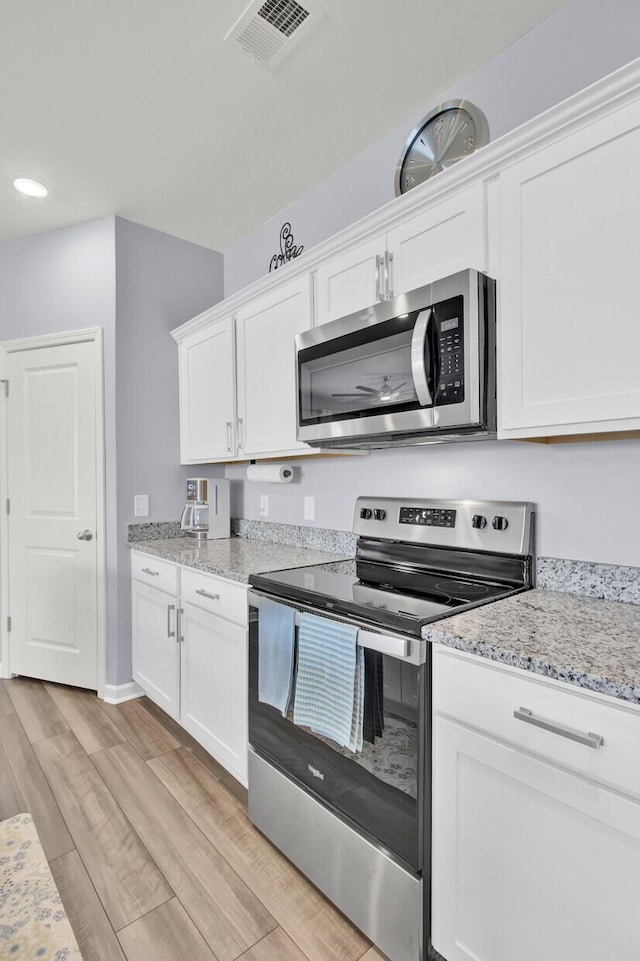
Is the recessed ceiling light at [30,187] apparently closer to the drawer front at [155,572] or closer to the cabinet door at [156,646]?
the drawer front at [155,572]

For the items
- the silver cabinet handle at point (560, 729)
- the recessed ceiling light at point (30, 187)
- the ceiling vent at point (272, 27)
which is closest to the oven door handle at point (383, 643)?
the silver cabinet handle at point (560, 729)

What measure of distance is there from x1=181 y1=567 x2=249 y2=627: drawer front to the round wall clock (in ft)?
5.34

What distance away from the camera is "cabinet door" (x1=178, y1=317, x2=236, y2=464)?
8.40 feet

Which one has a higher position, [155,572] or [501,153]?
[501,153]

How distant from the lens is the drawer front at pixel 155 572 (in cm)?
232

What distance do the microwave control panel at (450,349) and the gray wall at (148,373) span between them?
2029 millimetres

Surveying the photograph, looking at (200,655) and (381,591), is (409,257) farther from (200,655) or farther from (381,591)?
(200,655)

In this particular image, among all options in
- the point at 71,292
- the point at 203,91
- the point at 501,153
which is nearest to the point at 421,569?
the point at 501,153

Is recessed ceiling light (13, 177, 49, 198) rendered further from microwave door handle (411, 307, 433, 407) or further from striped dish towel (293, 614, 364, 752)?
striped dish towel (293, 614, 364, 752)

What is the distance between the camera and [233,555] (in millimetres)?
2273

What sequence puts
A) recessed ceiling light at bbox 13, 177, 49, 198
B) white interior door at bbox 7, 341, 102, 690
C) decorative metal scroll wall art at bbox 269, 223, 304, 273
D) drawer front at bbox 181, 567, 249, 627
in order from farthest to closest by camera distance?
white interior door at bbox 7, 341, 102, 690
decorative metal scroll wall art at bbox 269, 223, 304, 273
recessed ceiling light at bbox 13, 177, 49, 198
drawer front at bbox 181, 567, 249, 627

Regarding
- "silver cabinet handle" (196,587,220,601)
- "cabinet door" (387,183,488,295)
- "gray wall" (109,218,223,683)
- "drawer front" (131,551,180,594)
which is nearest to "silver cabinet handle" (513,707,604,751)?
"cabinet door" (387,183,488,295)

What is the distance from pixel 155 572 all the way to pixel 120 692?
836 mm

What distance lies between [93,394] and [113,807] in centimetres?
208
